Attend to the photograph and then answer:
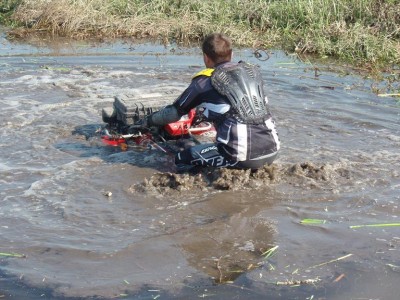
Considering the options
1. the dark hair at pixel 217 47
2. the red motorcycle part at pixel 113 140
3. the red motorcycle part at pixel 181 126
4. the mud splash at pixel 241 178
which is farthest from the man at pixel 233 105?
the red motorcycle part at pixel 113 140

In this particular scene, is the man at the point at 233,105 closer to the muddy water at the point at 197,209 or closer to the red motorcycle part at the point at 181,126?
the muddy water at the point at 197,209

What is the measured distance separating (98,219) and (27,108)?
12.8ft

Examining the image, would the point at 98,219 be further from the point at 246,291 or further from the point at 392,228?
the point at 392,228

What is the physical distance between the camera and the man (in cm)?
694

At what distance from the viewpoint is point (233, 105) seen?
6.92 meters

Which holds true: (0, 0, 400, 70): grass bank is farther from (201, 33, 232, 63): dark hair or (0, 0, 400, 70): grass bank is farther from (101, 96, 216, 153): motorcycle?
(201, 33, 232, 63): dark hair

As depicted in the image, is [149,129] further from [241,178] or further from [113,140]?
[241,178]

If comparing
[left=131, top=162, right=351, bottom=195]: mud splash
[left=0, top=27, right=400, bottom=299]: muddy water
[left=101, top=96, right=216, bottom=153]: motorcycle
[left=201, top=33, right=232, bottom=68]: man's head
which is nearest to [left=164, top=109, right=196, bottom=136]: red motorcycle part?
[left=101, top=96, right=216, bottom=153]: motorcycle

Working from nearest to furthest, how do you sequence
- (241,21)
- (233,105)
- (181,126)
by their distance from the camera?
(233,105)
(181,126)
(241,21)

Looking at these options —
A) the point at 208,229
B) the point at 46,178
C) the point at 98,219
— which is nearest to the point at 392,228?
the point at 208,229

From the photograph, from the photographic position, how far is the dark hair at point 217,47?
6.97 m

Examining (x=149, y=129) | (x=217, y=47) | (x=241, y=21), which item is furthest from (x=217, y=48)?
(x=241, y=21)

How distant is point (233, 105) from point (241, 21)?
8.33 metres

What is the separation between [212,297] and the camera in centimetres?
502
